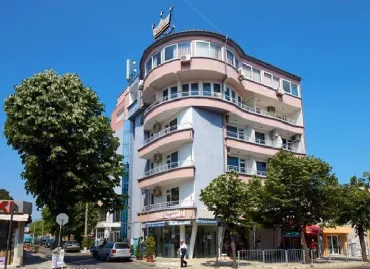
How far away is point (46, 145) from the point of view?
27.6 m

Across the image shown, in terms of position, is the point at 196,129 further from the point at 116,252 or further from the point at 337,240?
the point at 337,240

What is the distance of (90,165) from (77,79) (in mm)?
6934

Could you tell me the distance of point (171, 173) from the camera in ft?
113

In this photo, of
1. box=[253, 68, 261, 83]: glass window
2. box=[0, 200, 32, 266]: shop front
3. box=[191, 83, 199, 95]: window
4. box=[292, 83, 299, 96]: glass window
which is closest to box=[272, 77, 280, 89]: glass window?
box=[253, 68, 261, 83]: glass window

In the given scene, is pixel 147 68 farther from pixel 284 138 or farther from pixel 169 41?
pixel 284 138

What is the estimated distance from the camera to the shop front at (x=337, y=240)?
1730 inches

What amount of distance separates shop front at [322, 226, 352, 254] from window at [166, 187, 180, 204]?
19.2 meters

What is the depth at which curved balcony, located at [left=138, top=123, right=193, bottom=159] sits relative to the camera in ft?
112

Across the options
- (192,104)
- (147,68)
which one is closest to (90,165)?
(192,104)

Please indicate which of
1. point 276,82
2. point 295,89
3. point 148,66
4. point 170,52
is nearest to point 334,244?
point 295,89

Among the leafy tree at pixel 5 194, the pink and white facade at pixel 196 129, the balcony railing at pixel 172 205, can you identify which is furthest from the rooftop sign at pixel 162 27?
the leafy tree at pixel 5 194

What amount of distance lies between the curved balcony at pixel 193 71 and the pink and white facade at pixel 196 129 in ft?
0.30

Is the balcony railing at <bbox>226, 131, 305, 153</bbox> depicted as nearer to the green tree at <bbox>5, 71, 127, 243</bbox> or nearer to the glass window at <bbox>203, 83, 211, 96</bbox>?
the glass window at <bbox>203, 83, 211, 96</bbox>

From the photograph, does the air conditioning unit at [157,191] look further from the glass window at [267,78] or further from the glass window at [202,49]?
the glass window at [267,78]
